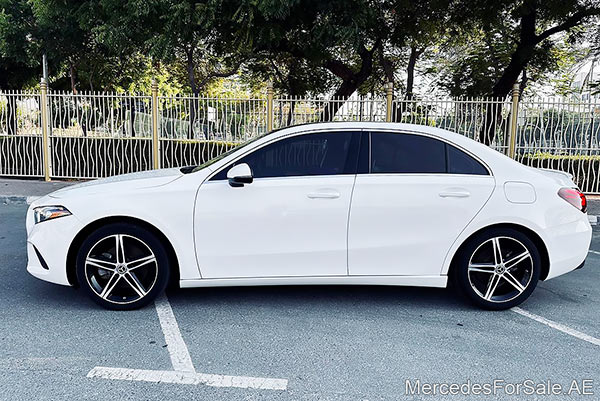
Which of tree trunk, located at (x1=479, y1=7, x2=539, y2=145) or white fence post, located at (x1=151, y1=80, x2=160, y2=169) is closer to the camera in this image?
tree trunk, located at (x1=479, y1=7, x2=539, y2=145)

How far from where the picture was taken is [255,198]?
418 centimetres

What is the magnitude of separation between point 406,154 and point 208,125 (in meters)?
8.01

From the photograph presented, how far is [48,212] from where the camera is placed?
4.24 metres


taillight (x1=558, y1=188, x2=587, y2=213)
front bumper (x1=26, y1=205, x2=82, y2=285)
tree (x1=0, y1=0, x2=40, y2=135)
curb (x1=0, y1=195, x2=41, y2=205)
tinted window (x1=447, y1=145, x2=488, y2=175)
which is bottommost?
curb (x1=0, y1=195, x2=41, y2=205)

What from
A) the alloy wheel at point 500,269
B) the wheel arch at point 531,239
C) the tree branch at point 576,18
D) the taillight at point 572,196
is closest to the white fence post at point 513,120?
the tree branch at point 576,18

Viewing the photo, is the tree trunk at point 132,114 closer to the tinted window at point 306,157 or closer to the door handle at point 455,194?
the tinted window at point 306,157

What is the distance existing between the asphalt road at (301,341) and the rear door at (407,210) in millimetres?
476

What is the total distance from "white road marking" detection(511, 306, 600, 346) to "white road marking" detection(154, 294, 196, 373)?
283cm

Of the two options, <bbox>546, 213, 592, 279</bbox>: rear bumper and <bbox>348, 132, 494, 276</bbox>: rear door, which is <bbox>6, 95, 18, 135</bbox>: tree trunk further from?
<bbox>546, 213, 592, 279</bbox>: rear bumper

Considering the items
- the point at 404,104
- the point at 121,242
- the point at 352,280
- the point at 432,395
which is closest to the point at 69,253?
the point at 121,242

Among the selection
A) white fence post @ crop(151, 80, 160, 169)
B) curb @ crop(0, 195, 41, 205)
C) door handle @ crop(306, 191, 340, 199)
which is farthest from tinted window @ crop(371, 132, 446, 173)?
white fence post @ crop(151, 80, 160, 169)

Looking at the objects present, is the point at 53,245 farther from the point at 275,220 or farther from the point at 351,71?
the point at 351,71

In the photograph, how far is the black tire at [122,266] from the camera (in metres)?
4.17

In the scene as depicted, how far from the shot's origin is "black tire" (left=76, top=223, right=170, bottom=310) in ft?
13.7
